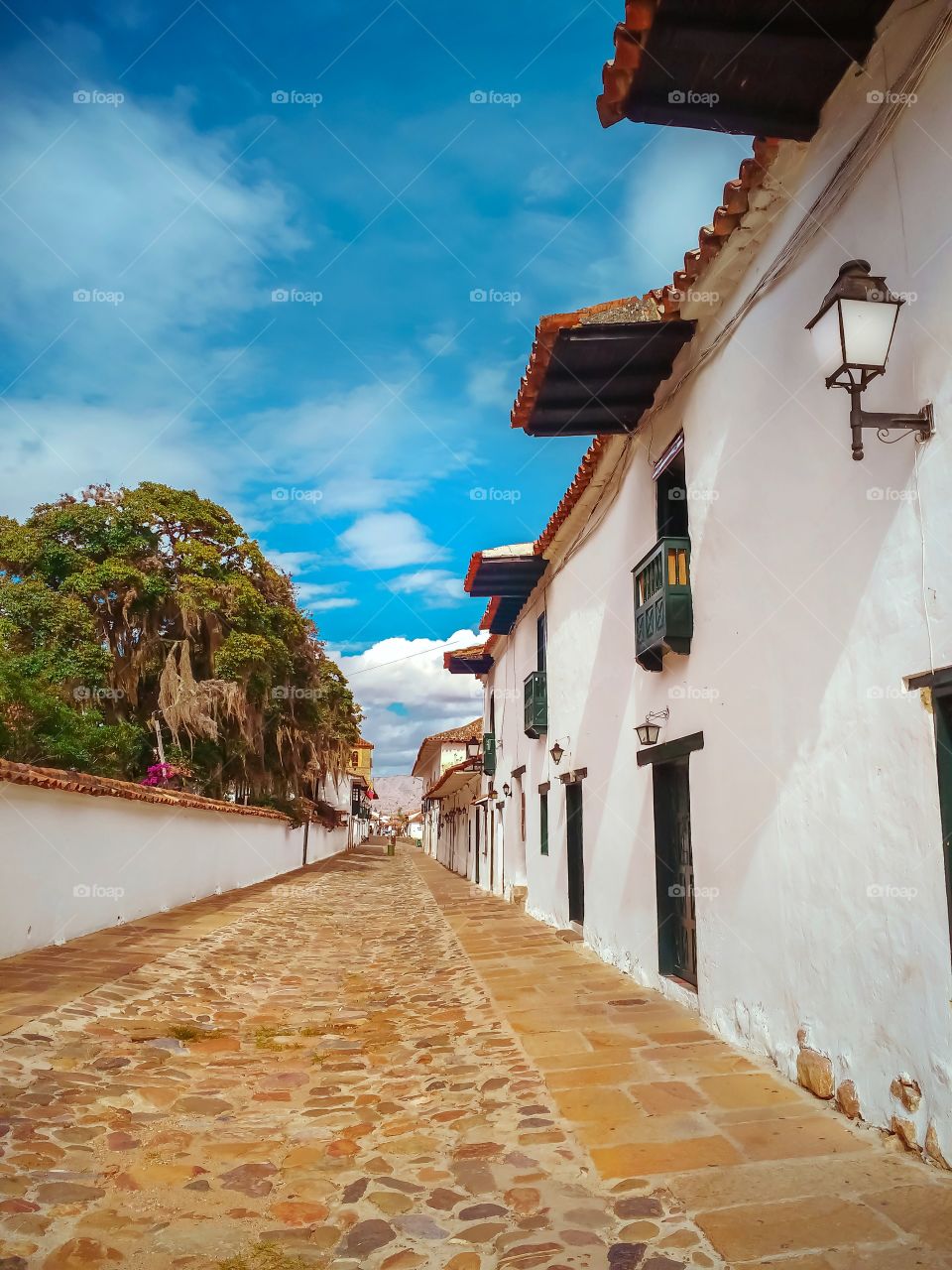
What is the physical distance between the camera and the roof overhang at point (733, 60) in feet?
11.7

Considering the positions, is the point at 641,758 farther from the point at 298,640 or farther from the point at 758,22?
the point at 298,640

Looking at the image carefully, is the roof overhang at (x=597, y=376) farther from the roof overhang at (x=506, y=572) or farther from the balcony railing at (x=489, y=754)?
the balcony railing at (x=489, y=754)

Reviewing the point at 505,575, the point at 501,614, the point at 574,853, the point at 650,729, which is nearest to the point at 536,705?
the point at 505,575

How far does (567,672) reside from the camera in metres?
10.4

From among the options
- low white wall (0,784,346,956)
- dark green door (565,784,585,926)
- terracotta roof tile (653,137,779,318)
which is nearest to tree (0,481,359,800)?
low white wall (0,784,346,956)

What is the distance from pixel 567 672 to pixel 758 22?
740cm

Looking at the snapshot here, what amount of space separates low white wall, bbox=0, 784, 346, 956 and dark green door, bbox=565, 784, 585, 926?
5.25 metres

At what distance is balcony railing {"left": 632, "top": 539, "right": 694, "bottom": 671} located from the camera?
5.97 m

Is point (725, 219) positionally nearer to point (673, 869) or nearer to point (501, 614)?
point (673, 869)

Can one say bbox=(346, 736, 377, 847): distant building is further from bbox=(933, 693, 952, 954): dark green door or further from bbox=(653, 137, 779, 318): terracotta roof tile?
bbox=(933, 693, 952, 954): dark green door

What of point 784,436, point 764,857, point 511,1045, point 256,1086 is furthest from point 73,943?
point 784,436

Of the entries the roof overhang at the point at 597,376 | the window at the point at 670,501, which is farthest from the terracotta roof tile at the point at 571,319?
the window at the point at 670,501

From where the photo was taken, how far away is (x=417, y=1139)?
3.90 m

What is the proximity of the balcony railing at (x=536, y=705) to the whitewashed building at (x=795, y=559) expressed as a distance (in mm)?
4151
